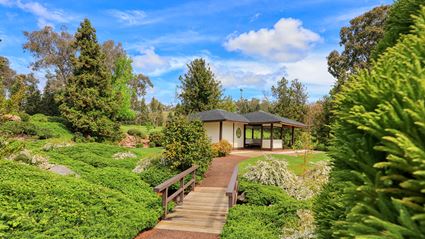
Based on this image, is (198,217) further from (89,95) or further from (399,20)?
(89,95)

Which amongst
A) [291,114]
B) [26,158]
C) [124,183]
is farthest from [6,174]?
[291,114]

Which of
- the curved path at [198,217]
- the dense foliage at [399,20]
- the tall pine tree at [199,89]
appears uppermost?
the tall pine tree at [199,89]

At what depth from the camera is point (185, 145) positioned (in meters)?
11.0

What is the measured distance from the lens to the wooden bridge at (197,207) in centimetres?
708

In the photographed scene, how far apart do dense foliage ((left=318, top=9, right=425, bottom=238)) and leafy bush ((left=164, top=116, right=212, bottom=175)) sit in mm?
9577

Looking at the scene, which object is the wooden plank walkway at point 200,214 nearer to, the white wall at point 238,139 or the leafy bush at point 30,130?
the white wall at point 238,139

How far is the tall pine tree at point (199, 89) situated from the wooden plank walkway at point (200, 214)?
2166 cm

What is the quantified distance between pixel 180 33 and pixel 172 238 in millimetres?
14117

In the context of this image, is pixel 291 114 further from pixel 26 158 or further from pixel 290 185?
pixel 26 158

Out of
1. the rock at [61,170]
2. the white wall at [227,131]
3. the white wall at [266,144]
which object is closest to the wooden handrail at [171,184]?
the rock at [61,170]

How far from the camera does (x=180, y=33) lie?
59.0 feet

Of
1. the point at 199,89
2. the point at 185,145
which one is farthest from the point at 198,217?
the point at 199,89

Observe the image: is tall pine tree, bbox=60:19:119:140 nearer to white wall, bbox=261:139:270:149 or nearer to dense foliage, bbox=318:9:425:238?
white wall, bbox=261:139:270:149

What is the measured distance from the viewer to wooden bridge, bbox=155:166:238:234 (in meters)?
7.08
